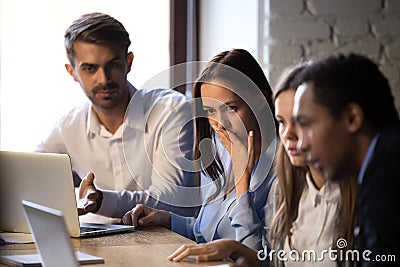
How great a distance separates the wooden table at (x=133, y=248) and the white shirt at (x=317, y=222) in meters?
0.22

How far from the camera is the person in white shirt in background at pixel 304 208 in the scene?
151 cm

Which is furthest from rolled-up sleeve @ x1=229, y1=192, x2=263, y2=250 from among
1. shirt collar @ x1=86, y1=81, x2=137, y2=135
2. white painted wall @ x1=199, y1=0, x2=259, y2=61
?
shirt collar @ x1=86, y1=81, x2=137, y2=135

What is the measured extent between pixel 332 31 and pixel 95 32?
29.6 inches

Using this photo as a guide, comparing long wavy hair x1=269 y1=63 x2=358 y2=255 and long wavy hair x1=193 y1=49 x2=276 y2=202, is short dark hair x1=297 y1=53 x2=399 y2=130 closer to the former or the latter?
long wavy hair x1=269 y1=63 x2=358 y2=255

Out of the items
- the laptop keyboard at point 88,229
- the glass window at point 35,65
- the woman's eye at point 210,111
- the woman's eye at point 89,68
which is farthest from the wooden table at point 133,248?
the glass window at point 35,65

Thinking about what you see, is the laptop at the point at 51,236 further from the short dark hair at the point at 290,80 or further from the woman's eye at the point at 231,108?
the woman's eye at the point at 231,108

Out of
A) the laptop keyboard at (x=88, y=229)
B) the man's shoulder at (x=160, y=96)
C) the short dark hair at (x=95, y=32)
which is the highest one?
the short dark hair at (x=95, y=32)

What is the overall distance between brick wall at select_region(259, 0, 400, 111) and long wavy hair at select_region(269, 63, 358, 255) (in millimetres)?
547

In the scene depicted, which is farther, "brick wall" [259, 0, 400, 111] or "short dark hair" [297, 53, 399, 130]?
"brick wall" [259, 0, 400, 111]

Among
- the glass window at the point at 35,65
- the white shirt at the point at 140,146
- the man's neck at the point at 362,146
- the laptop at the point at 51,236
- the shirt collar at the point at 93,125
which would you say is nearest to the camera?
the man's neck at the point at 362,146

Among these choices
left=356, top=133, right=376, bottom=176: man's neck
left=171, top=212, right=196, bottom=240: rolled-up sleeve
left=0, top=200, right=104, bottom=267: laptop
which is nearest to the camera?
left=356, top=133, right=376, bottom=176: man's neck

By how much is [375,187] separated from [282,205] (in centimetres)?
74

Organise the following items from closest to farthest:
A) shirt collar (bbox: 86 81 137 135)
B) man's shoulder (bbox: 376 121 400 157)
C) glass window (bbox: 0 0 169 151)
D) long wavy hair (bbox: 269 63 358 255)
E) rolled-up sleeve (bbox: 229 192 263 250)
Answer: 1. man's shoulder (bbox: 376 121 400 157)
2. long wavy hair (bbox: 269 63 358 255)
3. rolled-up sleeve (bbox: 229 192 263 250)
4. shirt collar (bbox: 86 81 137 135)
5. glass window (bbox: 0 0 169 151)

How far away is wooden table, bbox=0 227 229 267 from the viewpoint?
4.97 feet
